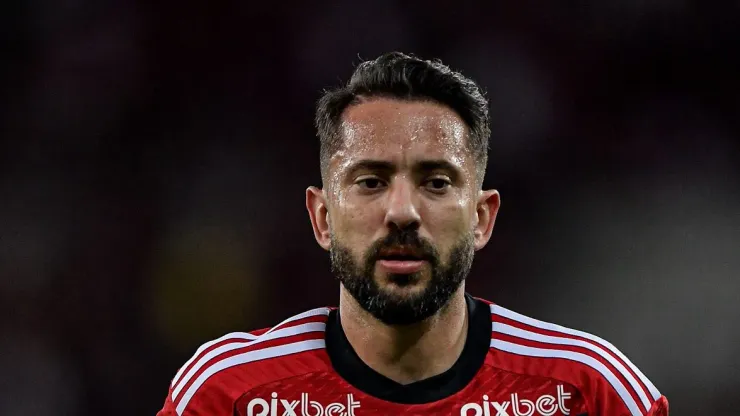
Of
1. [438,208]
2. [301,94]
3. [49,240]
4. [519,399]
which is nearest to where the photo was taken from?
[438,208]

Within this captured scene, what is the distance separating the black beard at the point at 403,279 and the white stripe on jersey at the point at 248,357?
0.25m

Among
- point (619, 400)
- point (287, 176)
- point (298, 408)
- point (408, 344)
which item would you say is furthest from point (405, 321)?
point (287, 176)

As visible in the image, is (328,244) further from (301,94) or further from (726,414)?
(726,414)

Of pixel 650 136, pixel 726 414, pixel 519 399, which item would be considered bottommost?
pixel 726 414

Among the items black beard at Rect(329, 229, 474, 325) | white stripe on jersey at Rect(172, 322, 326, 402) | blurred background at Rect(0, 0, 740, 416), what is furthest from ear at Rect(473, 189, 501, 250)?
blurred background at Rect(0, 0, 740, 416)

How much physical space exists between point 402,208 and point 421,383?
46 centimetres

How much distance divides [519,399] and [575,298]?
7.12ft

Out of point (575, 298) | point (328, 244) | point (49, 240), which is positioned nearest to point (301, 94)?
point (49, 240)

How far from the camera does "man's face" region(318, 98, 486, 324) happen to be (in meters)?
1.98

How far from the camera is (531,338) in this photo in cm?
228

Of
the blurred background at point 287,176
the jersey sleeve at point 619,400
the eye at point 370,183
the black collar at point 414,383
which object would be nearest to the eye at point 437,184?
the eye at point 370,183

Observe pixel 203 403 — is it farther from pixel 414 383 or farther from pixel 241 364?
pixel 414 383

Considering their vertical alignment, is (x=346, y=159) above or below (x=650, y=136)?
below

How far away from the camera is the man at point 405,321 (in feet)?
6.59
